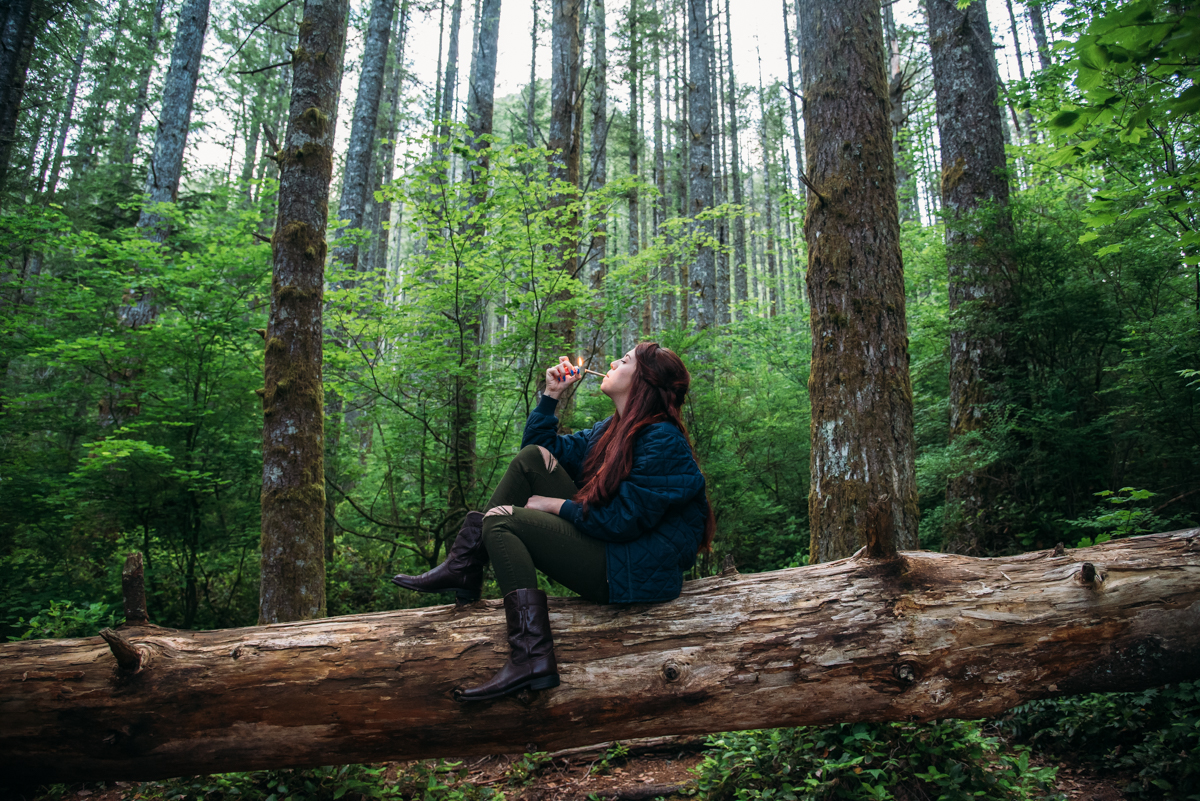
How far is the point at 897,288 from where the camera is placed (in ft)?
12.5

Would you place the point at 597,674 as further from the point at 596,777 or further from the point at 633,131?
the point at 633,131

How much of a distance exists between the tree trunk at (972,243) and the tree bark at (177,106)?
34.8ft

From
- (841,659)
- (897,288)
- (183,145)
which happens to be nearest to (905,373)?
(897,288)

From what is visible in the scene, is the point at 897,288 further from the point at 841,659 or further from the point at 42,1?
the point at 42,1

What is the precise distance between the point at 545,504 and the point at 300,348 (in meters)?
2.68

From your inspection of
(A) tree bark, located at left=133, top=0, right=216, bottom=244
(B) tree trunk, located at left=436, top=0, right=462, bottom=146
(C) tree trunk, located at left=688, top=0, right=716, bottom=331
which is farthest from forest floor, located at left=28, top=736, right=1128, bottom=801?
(B) tree trunk, located at left=436, top=0, right=462, bottom=146

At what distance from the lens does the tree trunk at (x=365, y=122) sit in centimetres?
950

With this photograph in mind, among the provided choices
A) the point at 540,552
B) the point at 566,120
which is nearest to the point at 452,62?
the point at 566,120

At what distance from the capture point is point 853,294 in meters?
3.75

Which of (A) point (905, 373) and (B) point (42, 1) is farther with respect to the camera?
(B) point (42, 1)

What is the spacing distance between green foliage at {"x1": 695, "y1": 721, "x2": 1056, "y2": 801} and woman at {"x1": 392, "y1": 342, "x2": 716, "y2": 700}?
1.09m

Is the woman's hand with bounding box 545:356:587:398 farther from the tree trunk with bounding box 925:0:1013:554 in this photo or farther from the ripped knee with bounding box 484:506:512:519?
the tree trunk with bounding box 925:0:1013:554

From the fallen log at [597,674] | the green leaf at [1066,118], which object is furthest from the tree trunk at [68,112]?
the green leaf at [1066,118]

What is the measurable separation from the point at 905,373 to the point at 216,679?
13.2 feet
